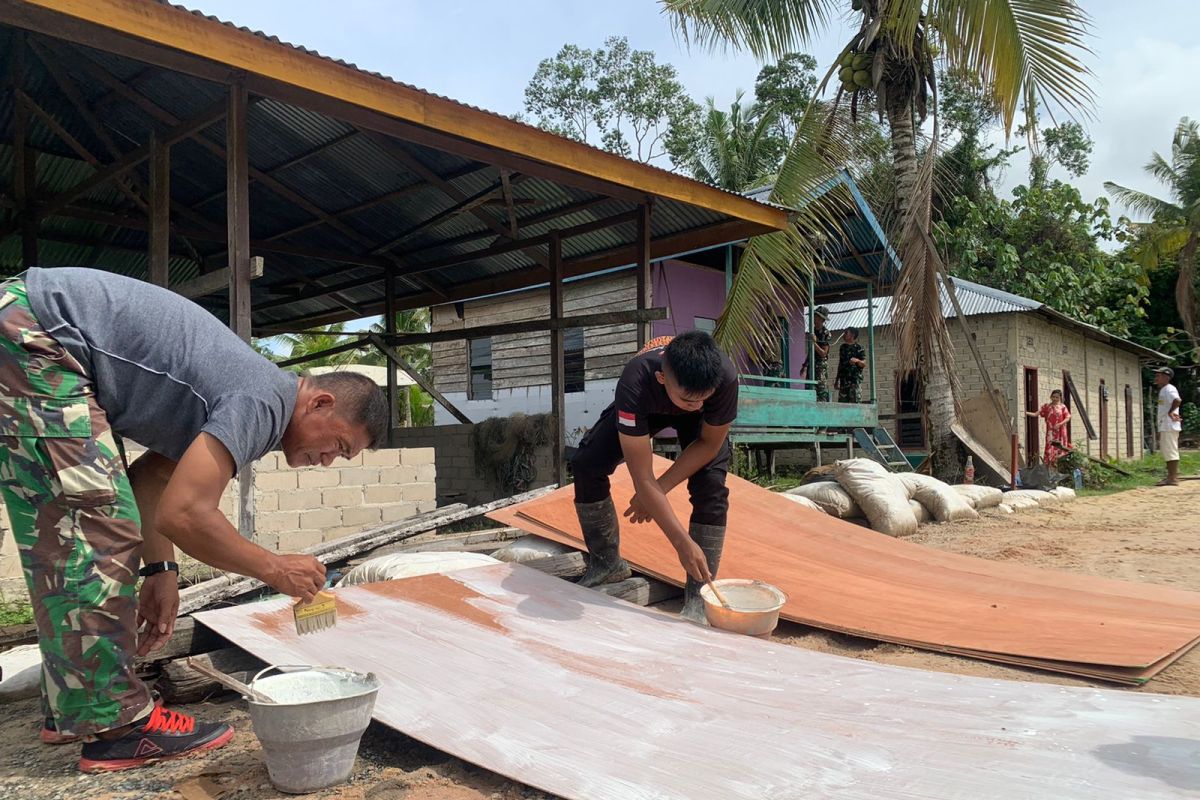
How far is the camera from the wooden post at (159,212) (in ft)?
17.8

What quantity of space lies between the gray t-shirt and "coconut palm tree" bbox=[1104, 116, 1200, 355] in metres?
26.1

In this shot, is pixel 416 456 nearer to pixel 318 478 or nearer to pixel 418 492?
pixel 418 492

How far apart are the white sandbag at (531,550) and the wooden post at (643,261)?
297 cm

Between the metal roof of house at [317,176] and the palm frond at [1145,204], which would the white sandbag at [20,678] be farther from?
the palm frond at [1145,204]

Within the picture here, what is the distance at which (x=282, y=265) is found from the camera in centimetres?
920

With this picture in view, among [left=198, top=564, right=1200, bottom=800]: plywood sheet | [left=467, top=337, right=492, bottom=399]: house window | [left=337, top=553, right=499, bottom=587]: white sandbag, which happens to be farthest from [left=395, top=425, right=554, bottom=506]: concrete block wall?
[left=198, top=564, right=1200, bottom=800]: plywood sheet

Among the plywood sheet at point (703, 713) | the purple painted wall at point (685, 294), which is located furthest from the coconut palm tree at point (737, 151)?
the plywood sheet at point (703, 713)

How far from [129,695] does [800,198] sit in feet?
27.5

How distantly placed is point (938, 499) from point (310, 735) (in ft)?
22.9

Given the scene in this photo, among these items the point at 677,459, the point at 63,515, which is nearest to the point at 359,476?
the point at 677,459

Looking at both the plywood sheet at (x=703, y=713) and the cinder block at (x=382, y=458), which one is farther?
the cinder block at (x=382, y=458)

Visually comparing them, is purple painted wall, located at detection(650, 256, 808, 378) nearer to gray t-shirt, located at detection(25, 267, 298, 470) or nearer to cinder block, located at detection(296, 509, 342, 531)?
cinder block, located at detection(296, 509, 342, 531)

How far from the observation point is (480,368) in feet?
45.2

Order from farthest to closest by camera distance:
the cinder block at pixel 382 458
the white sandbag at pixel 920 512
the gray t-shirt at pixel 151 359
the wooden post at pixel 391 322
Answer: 1. the wooden post at pixel 391 322
2. the white sandbag at pixel 920 512
3. the cinder block at pixel 382 458
4. the gray t-shirt at pixel 151 359
